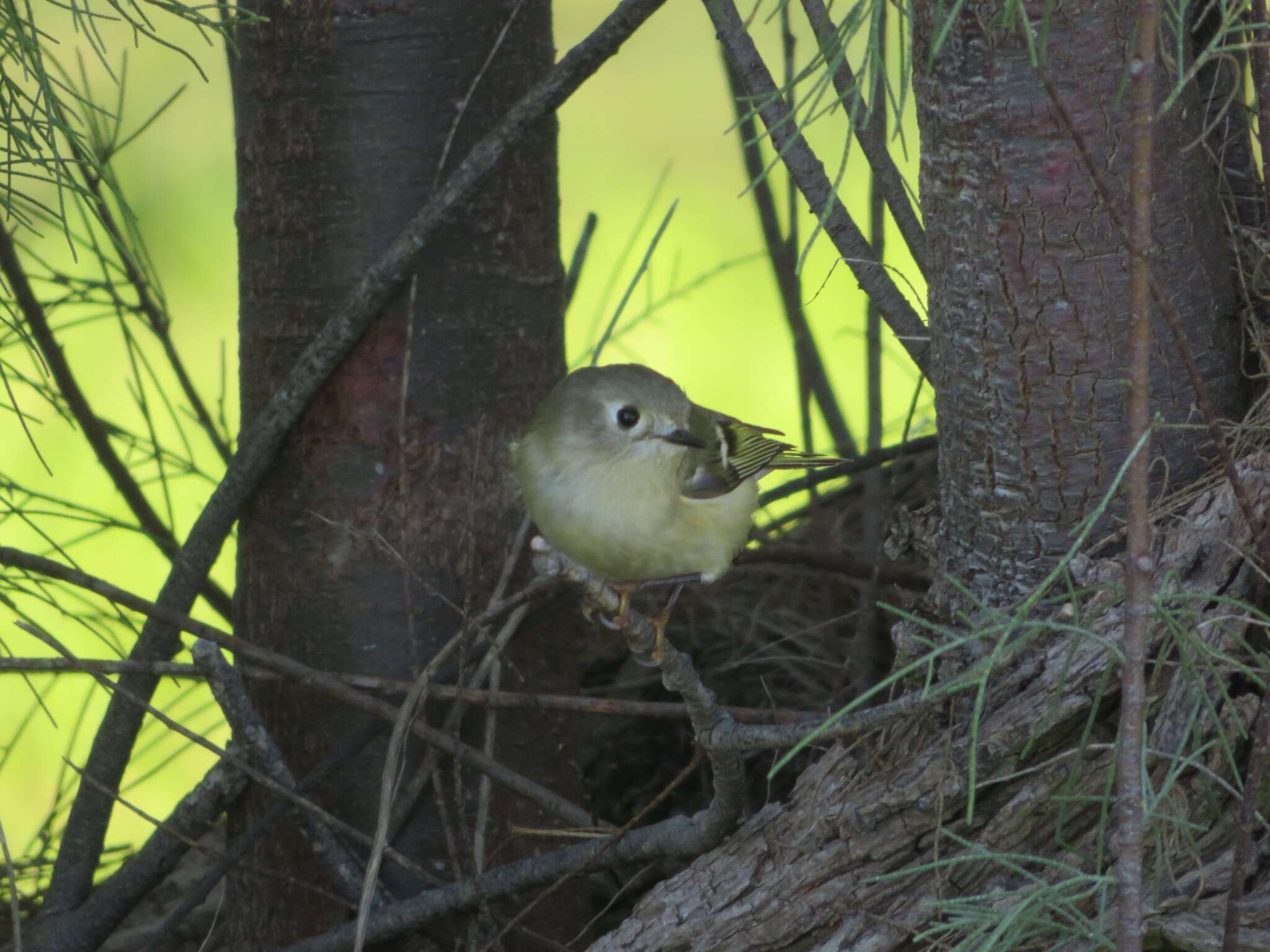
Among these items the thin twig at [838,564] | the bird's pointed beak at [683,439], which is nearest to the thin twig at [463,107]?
the bird's pointed beak at [683,439]

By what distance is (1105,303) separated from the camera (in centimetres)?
231

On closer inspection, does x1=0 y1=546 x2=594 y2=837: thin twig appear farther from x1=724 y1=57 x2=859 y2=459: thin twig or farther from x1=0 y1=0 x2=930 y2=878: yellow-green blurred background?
x1=0 y1=0 x2=930 y2=878: yellow-green blurred background

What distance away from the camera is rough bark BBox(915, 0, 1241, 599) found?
2.25m

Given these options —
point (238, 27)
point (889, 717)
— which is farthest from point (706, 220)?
point (889, 717)

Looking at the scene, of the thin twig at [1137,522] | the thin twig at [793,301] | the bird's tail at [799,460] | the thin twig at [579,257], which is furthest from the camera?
the thin twig at [793,301]

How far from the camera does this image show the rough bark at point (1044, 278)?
7.39 ft

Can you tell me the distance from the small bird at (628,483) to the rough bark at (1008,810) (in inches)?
20.9

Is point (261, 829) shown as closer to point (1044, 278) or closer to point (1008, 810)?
point (1008, 810)

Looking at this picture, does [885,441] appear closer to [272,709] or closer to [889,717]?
[272,709]

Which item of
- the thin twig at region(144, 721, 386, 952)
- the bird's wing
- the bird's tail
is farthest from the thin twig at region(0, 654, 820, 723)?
the bird's tail

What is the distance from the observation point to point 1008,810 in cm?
219

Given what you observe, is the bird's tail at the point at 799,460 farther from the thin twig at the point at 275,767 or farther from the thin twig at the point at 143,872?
the thin twig at the point at 143,872

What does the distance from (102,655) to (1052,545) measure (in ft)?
15.7

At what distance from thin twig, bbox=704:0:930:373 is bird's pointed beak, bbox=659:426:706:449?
42cm
